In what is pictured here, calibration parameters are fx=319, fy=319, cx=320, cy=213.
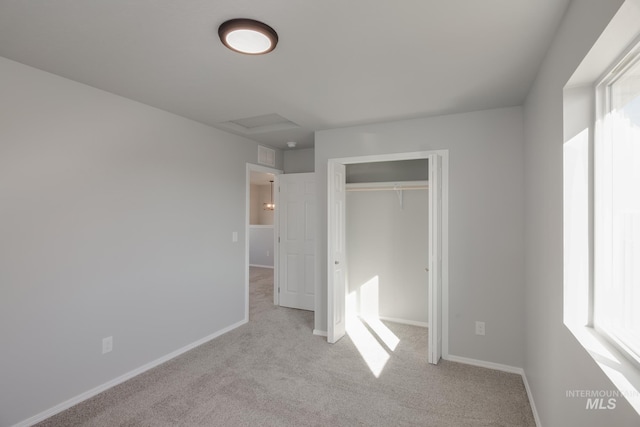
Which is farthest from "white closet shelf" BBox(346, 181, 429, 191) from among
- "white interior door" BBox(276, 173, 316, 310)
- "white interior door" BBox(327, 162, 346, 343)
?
"white interior door" BBox(276, 173, 316, 310)

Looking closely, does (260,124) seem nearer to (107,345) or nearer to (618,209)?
(107,345)

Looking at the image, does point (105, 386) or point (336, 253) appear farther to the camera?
point (336, 253)

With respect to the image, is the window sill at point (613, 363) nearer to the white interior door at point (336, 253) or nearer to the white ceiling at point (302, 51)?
the white ceiling at point (302, 51)

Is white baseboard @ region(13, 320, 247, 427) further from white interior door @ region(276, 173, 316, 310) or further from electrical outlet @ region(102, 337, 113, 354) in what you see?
white interior door @ region(276, 173, 316, 310)

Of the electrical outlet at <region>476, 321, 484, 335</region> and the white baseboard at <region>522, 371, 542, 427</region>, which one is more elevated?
the electrical outlet at <region>476, 321, 484, 335</region>

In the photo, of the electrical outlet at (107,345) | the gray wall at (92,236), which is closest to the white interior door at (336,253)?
the gray wall at (92,236)

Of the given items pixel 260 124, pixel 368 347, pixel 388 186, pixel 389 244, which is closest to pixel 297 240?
pixel 389 244

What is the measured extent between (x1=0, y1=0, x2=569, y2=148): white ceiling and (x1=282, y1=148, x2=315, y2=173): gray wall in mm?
1859

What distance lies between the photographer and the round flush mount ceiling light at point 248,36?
5.53 feet

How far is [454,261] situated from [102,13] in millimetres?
3252

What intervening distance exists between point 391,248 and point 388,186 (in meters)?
0.83

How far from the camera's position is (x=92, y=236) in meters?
2.57

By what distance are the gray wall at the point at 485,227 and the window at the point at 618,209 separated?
1519 millimetres

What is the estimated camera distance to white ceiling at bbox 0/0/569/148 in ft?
5.24
